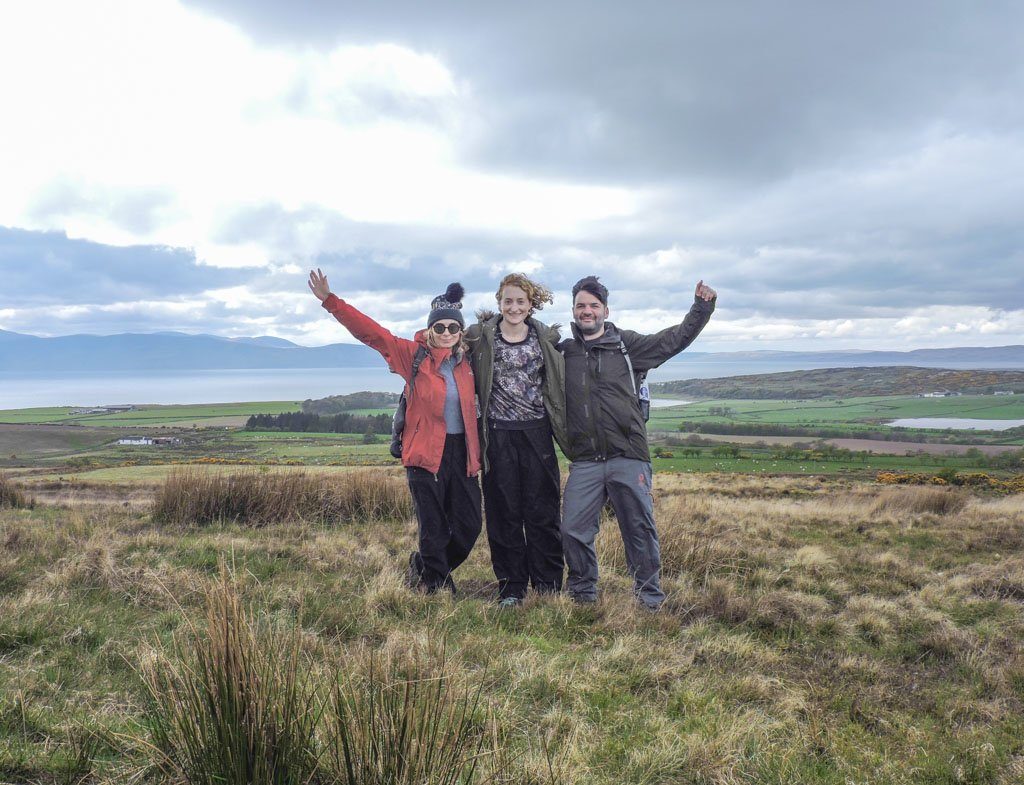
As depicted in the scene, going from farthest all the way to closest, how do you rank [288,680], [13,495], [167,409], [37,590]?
[167,409], [13,495], [37,590], [288,680]

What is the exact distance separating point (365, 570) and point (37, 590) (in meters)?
2.11

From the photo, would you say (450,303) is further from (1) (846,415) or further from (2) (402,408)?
(1) (846,415)

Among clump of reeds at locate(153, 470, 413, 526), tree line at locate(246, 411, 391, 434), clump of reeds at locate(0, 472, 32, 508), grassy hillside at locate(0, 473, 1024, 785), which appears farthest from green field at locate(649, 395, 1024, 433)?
grassy hillside at locate(0, 473, 1024, 785)

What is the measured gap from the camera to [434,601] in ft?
13.5

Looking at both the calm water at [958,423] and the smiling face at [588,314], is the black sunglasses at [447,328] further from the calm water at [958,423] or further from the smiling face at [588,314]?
the calm water at [958,423]

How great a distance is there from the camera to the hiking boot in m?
4.55

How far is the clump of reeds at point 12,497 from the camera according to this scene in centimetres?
930

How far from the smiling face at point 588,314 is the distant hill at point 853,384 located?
324 feet

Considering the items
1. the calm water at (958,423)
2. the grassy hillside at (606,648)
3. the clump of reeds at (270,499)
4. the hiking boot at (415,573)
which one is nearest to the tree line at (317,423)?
the clump of reeds at (270,499)

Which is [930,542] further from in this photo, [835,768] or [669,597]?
[835,768]

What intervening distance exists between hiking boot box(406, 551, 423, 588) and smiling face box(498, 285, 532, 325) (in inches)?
74.3

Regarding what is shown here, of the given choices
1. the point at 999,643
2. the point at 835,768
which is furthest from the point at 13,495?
the point at 999,643

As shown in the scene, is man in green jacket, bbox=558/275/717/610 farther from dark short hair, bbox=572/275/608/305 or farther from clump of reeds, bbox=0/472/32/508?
clump of reeds, bbox=0/472/32/508

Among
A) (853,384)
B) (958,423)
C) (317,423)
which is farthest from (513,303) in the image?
(853,384)
